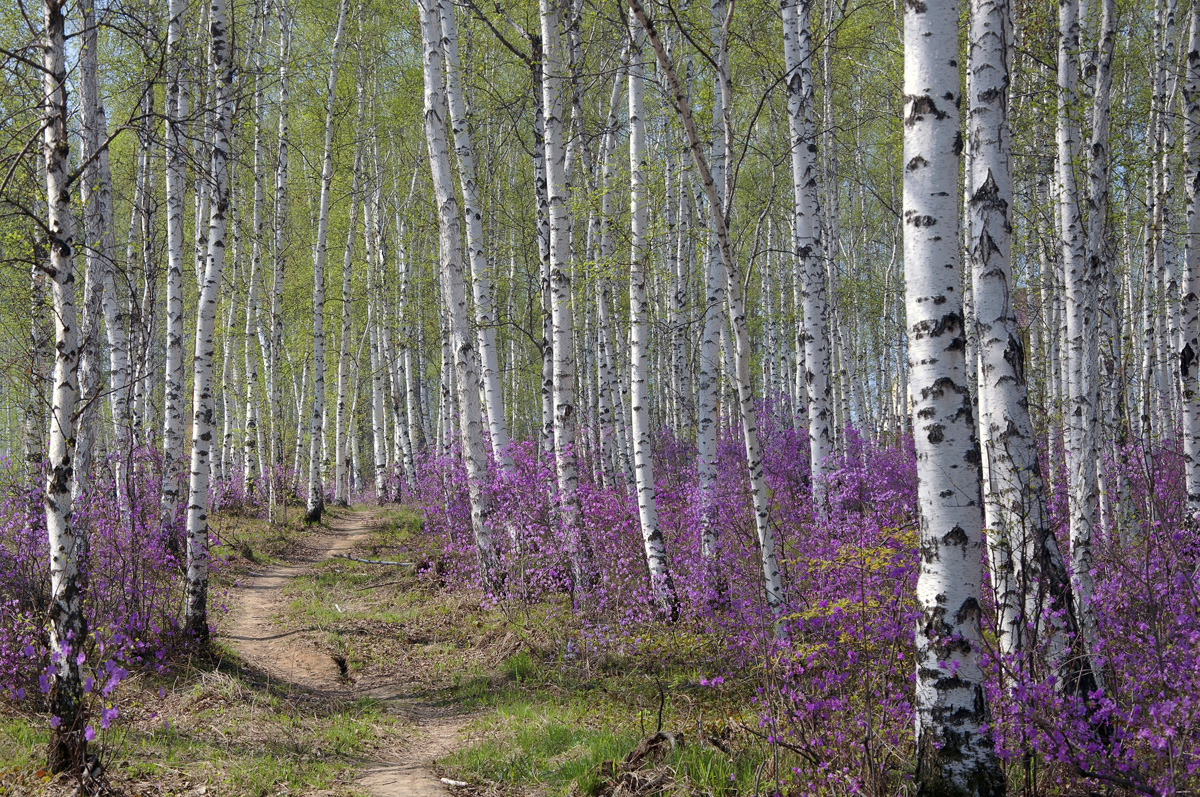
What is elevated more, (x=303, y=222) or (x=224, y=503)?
(x=303, y=222)

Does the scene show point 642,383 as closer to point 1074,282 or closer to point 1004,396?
point 1074,282

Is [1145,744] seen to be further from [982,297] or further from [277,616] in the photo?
[277,616]

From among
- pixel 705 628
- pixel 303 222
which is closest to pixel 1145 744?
pixel 705 628

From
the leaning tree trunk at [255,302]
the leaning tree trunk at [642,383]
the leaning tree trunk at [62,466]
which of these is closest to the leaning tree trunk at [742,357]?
the leaning tree trunk at [642,383]

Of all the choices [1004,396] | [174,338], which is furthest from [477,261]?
[1004,396]

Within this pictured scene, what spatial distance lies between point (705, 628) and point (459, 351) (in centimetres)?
393

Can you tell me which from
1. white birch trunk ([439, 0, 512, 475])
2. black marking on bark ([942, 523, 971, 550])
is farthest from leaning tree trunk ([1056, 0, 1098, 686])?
white birch trunk ([439, 0, 512, 475])

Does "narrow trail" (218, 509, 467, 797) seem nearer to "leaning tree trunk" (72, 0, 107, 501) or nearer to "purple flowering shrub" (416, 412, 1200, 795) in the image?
"purple flowering shrub" (416, 412, 1200, 795)

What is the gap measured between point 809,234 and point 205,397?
6.64 metres

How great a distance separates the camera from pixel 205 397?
6977 millimetres

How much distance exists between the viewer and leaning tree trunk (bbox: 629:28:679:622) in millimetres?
7230

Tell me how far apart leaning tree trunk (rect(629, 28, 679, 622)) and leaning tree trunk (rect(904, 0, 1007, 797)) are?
389 cm

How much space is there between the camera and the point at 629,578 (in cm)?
700

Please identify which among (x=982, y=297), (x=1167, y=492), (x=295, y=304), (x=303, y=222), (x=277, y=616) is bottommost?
(x=277, y=616)
